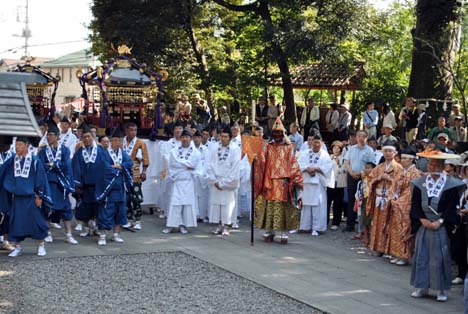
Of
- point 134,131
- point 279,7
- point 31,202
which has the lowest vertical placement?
point 31,202

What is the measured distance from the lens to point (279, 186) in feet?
38.3

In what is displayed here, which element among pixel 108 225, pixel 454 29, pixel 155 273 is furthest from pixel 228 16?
pixel 155 273

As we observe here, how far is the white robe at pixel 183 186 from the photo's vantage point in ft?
41.4

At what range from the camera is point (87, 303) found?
8016mm

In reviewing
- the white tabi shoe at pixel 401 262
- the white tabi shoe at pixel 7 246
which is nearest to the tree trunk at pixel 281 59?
the white tabi shoe at pixel 401 262

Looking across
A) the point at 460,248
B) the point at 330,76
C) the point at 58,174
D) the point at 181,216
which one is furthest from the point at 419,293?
the point at 330,76

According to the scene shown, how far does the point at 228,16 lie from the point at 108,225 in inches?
676

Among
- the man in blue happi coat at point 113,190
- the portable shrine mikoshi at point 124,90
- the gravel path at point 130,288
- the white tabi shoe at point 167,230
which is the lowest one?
the gravel path at point 130,288

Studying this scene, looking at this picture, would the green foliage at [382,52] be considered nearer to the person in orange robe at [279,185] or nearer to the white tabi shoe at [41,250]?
the person in orange robe at [279,185]

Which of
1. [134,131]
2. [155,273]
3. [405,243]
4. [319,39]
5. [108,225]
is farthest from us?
[319,39]

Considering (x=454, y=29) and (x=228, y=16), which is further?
(x=228, y=16)

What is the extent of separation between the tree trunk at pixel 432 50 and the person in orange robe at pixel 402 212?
7.67 meters

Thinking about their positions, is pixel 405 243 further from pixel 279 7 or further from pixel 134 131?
pixel 279 7

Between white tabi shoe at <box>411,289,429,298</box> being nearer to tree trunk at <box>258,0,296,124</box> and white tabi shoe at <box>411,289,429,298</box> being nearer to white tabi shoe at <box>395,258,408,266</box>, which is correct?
white tabi shoe at <box>395,258,408,266</box>
